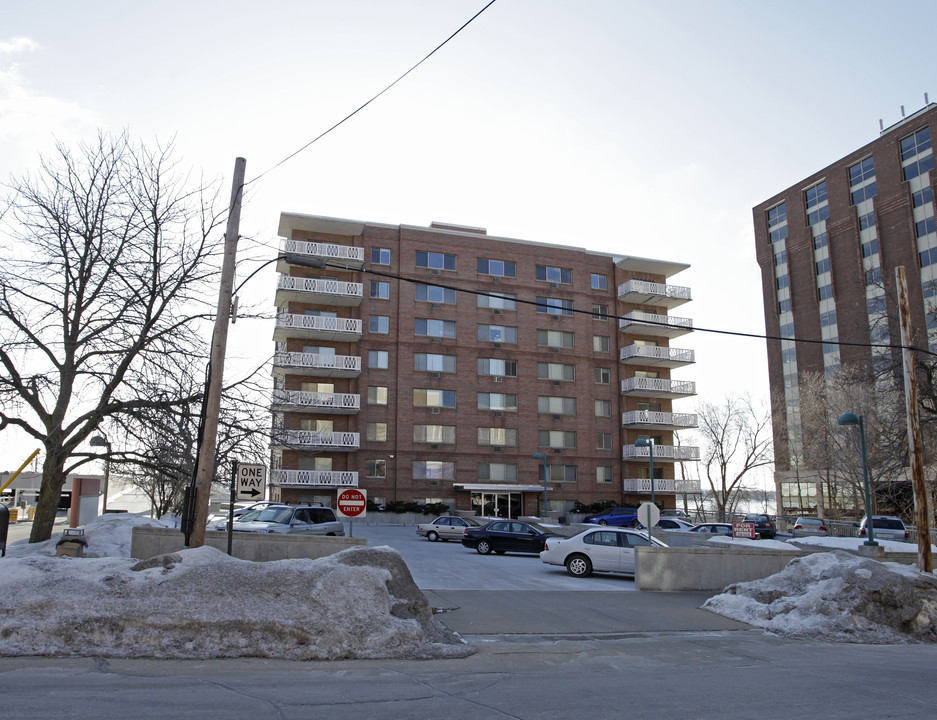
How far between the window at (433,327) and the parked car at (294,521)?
2366 cm

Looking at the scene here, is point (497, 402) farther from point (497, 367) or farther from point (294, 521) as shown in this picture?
point (294, 521)

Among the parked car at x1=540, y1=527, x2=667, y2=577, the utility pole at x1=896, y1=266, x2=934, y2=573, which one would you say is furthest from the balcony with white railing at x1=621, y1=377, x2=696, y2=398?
the utility pole at x1=896, y1=266, x2=934, y2=573

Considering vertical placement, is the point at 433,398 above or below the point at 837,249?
below

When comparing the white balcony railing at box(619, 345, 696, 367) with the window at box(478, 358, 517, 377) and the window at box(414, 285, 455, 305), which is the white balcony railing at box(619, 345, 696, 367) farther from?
the window at box(414, 285, 455, 305)

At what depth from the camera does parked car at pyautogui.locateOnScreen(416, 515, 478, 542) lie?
32.5 m

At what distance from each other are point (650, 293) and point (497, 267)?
11.3 metres

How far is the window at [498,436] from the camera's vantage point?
48.4m

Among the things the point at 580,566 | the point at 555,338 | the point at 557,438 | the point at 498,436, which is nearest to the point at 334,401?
the point at 498,436

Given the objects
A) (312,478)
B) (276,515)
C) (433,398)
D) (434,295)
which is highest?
(434,295)

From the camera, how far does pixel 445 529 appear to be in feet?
107

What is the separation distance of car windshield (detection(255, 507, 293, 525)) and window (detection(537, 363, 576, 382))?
1131 inches

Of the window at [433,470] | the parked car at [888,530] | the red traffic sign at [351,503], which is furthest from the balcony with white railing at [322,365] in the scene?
the parked car at [888,530]

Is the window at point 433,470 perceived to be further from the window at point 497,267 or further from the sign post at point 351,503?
the sign post at point 351,503

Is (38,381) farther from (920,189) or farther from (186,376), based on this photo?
(920,189)
